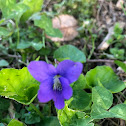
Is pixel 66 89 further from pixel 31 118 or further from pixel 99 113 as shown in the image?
pixel 31 118

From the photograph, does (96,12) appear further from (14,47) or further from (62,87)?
(62,87)

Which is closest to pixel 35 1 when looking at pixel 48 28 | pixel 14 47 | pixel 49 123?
pixel 48 28

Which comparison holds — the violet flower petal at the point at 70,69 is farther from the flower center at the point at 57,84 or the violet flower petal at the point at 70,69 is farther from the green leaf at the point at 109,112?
the green leaf at the point at 109,112

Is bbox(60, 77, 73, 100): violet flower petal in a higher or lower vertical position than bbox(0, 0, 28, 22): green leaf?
lower

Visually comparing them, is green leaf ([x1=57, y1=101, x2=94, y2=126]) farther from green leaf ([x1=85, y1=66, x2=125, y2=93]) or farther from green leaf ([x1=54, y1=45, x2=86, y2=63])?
green leaf ([x1=54, y1=45, x2=86, y2=63])

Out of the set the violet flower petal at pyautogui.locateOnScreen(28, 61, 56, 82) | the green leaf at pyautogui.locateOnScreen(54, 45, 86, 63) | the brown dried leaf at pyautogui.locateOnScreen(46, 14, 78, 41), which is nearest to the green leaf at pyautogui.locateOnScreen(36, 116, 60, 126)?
the violet flower petal at pyautogui.locateOnScreen(28, 61, 56, 82)

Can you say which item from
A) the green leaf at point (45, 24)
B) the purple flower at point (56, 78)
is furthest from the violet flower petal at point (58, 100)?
the green leaf at point (45, 24)
